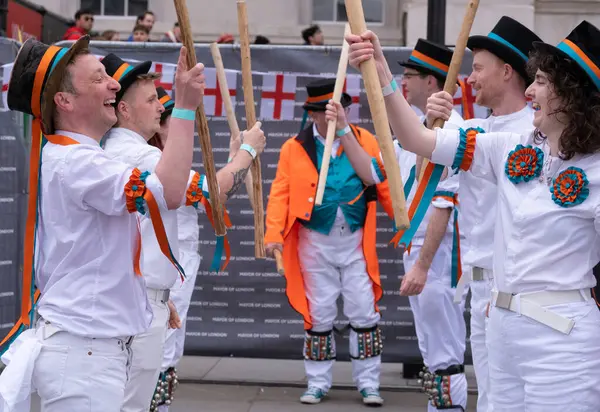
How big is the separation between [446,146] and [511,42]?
3.76 ft

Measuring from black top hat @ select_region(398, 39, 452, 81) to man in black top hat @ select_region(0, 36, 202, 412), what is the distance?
3107mm

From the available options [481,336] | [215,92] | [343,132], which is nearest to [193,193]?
[481,336]

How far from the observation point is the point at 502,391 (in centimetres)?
383

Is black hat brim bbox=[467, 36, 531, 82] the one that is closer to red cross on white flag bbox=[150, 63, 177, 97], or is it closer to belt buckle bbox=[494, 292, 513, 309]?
belt buckle bbox=[494, 292, 513, 309]

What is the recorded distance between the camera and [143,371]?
14.8ft

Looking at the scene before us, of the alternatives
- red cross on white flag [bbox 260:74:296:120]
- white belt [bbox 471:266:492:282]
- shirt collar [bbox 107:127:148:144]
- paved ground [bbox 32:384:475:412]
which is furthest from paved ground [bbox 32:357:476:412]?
shirt collar [bbox 107:127:148:144]

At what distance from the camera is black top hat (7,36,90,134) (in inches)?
145

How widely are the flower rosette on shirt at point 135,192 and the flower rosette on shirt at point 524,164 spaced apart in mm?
1297

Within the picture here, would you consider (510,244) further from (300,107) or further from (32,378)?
(300,107)

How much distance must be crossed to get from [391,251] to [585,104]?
4373 mm

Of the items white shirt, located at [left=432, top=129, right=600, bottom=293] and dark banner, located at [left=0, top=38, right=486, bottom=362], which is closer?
white shirt, located at [left=432, top=129, right=600, bottom=293]

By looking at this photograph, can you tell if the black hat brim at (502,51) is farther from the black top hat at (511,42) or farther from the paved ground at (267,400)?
the paved ground at (267,400)

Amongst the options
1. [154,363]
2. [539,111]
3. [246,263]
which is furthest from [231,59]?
[539,111]

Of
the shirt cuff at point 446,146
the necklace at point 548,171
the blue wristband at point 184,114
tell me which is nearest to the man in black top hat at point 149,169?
the blue wristband at point 184,114
